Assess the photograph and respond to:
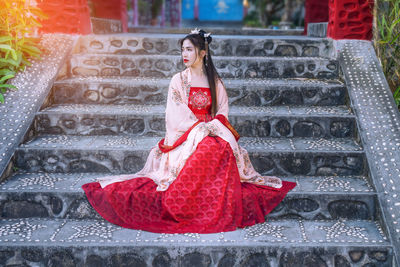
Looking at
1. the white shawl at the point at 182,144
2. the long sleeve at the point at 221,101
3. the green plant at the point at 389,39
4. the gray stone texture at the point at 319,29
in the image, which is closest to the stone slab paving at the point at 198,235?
the white shawl at the point at 182,144

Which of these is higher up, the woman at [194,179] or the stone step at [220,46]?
the stone step at [220,46]

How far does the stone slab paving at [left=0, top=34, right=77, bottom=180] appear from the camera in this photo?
333 cm

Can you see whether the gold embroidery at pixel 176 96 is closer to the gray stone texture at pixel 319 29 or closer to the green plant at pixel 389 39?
the green plant at pixel 389 39

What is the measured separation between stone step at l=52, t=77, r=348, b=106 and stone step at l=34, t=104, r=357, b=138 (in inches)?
10.6

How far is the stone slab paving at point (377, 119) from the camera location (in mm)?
2785

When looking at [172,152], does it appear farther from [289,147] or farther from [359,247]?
[359,247]

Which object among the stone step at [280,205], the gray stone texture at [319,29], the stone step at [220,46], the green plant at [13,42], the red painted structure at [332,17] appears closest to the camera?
the stone step at [280,205]

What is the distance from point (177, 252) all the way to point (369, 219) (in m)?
1.46

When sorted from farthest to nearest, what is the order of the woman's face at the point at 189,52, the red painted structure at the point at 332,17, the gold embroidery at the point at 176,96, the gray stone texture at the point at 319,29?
the gray stone texture at the point at 319,29 < the red painted structure at the point at 332,17 < the gold embroidery at the point at 176,96 < the woman's face at the point at 189,52

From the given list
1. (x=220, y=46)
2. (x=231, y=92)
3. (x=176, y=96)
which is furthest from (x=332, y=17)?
(x=176, y=96)

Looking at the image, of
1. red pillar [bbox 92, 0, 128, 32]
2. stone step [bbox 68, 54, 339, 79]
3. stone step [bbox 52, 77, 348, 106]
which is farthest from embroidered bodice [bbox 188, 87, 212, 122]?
red pillar [bbox 92, 0, 128, 32]

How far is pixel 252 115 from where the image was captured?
3615mm

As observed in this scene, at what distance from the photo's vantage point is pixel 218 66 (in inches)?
174

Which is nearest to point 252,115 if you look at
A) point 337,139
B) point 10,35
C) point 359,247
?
point 337,139
